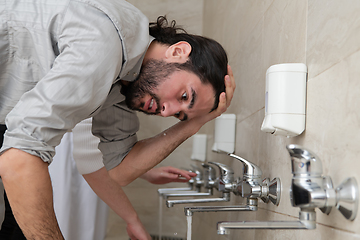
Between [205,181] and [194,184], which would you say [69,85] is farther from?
[194,184]

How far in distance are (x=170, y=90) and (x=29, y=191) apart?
1.36 ft

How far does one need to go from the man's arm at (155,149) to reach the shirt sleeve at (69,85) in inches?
18.0

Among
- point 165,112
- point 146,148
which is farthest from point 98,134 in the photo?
point 165,112

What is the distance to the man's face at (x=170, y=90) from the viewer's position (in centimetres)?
90

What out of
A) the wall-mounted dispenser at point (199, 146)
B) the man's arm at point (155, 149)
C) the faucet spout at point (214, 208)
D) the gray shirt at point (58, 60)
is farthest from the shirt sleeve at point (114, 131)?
the wall-mounted dispenser at point (199, 146)

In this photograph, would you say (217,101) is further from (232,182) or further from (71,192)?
(71,192)

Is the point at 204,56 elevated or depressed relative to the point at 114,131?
elevated

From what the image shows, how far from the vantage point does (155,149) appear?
3.89 feet

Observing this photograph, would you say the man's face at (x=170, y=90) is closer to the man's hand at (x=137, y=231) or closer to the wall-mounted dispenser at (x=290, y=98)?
the wall-mounted dispenser at (x=290, y=98)

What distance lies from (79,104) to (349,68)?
0.47m

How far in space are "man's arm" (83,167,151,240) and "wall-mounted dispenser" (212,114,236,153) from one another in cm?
44

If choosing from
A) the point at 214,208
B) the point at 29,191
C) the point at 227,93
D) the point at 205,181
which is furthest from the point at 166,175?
the point at 29,191

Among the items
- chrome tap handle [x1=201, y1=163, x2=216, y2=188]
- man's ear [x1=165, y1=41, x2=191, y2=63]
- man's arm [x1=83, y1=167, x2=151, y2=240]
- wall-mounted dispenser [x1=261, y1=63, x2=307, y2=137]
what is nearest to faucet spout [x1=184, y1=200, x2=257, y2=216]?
wall-mounted dispenser [x1=261, y1=63, x2=307, y2=137]

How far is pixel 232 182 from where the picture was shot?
106cm
